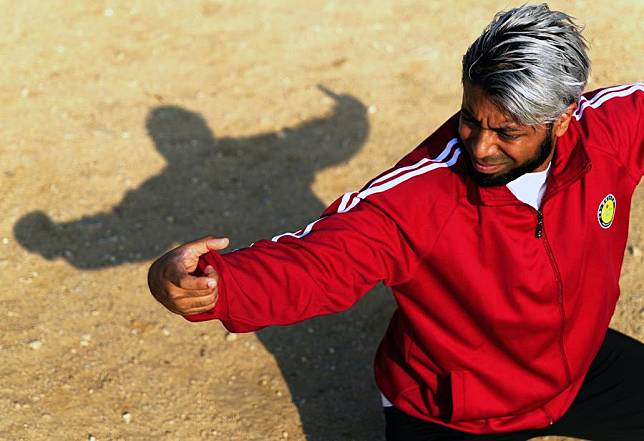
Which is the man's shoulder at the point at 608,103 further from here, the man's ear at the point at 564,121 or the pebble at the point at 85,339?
the pebble at the point at 85,339

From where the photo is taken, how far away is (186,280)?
273 cm

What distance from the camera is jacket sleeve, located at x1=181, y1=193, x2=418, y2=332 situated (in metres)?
2.85

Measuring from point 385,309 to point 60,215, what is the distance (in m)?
1.87

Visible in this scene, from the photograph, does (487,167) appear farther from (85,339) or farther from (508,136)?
(85,339)

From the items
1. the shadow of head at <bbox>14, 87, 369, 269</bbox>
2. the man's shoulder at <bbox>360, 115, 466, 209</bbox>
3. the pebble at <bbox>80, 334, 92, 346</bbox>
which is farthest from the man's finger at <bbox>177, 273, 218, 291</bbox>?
the shadow of head at <bbox>14, 87, 369, 269</bbox>

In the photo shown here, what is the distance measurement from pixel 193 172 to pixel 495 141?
123 inches

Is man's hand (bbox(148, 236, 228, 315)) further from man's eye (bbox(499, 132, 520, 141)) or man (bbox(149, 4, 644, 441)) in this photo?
man's eye (bbox(499, 132, 520, 141))

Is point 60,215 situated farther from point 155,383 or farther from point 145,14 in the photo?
point 145,14

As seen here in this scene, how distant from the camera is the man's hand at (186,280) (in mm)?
2732

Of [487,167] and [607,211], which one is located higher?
[487,167]

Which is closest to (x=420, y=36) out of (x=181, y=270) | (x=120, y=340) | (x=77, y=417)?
(x=120, y=340)

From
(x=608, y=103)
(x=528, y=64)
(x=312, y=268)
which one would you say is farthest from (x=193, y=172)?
(x=528, y=64)

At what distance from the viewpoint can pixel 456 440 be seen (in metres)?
3.65

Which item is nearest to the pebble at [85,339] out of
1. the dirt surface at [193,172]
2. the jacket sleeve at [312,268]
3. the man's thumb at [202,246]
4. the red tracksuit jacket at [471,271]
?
the dirt surface at [193,172]
